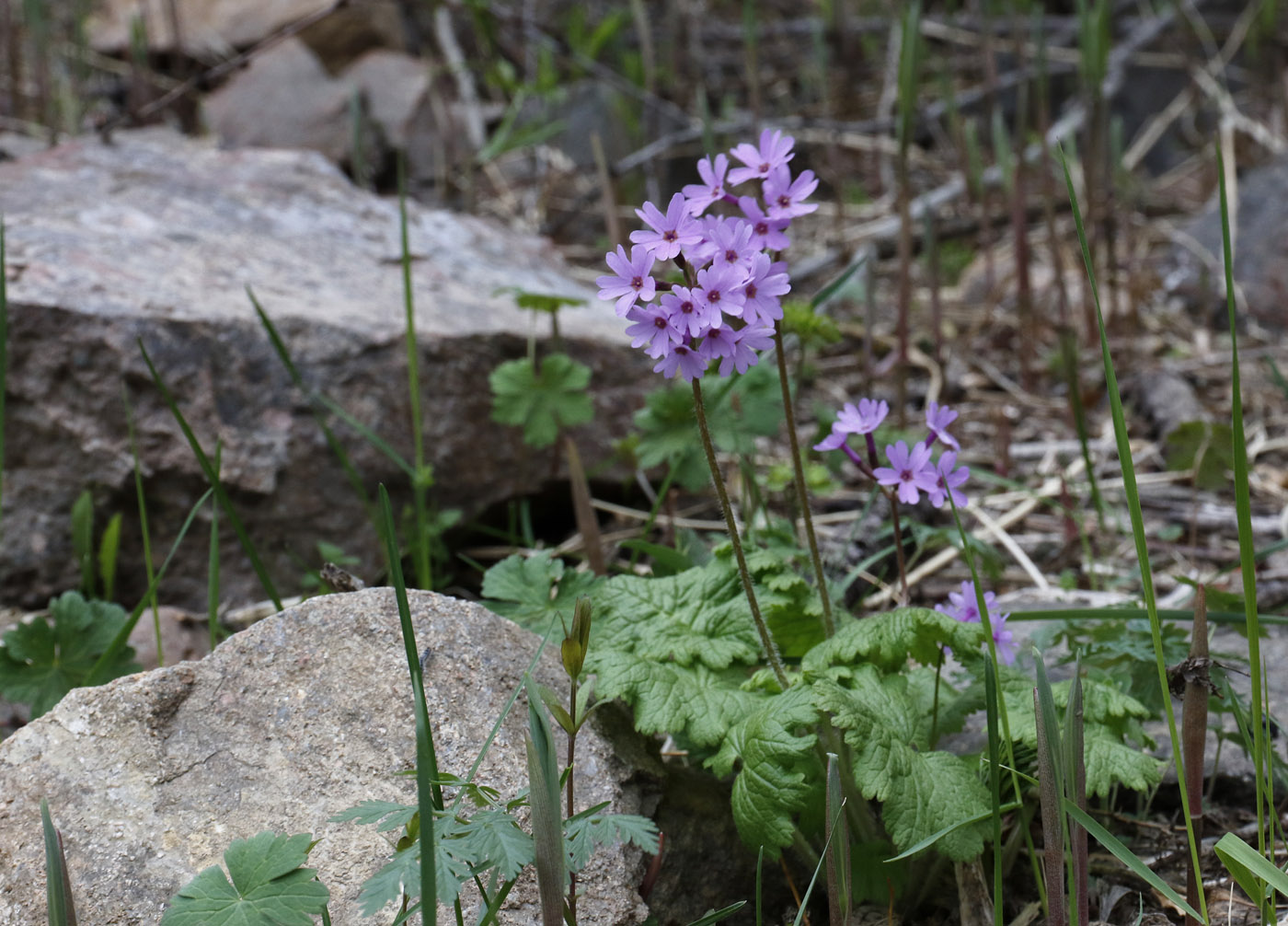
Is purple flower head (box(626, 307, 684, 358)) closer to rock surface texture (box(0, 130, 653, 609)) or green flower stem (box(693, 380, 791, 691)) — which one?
green flower stem (box(693, 380, 791, 691))

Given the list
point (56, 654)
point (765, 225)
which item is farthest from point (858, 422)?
point (56, 654)

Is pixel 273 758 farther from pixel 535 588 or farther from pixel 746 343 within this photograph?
pixel 746 343

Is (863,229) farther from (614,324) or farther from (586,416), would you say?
(586,416)

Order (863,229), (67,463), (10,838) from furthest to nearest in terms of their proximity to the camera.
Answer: (863,229) < (67,463) < (10,838)

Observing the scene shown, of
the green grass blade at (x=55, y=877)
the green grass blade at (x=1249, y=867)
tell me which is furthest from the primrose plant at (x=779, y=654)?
the green grass blade at (x=55, y=877)

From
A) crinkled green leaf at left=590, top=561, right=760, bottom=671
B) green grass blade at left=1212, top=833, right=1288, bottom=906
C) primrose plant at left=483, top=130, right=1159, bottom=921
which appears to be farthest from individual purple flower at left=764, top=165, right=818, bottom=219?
green grass blade at left=1212, top=833, right=1288, bottom=906

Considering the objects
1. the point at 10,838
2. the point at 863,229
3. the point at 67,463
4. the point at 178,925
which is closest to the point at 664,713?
the point at 178,925
